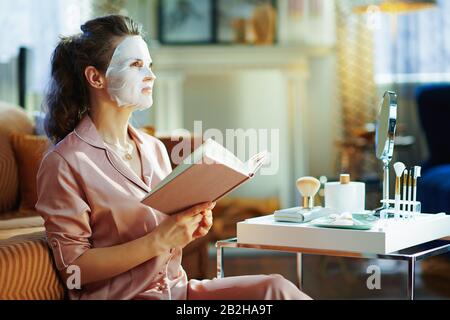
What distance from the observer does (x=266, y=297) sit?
5.39ft

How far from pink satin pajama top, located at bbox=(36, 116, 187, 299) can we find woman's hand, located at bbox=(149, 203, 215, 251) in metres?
0.07

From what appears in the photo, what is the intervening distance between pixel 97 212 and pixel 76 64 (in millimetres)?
358

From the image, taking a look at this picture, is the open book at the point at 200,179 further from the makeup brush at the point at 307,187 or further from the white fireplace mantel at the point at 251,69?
the white fireplace mantel at the point at 251,69

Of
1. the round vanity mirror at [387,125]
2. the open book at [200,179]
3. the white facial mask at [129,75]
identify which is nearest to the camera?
the open book at [200,179]

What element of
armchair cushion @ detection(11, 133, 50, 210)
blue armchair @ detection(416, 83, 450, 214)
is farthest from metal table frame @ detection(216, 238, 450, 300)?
blue armchair @ detection(416, 83, 450, 214)

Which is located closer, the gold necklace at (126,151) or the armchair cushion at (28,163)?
the gold necklace at (126,151)

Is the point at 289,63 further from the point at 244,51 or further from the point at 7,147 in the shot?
the point at 7,147

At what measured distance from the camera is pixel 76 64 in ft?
6.11

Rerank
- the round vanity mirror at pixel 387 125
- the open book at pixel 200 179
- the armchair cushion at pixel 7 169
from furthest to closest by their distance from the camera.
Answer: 1. the armchair cushion at pixel 7 169
2. the round vanity mirror at pixel 387 125
3. the open book at pixel 200 179

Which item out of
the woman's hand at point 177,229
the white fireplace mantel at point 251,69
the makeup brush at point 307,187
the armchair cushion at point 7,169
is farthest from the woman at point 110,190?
the white fireplace mantel at point 251,69

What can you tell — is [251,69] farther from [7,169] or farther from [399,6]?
[7,169]

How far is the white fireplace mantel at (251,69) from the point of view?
4711mm

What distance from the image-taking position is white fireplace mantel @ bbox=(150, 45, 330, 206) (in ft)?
15.5

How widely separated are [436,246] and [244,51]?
113 inches
